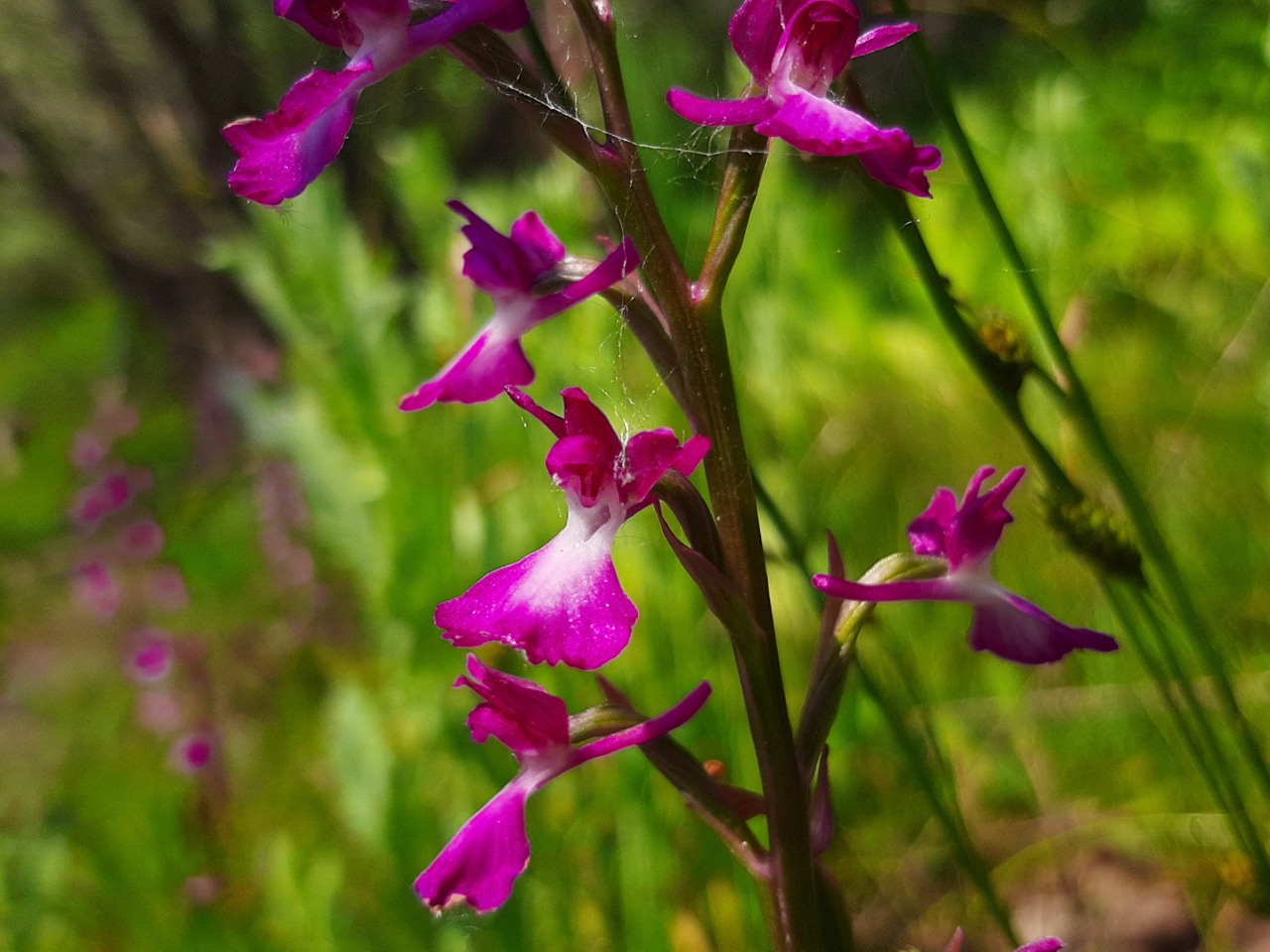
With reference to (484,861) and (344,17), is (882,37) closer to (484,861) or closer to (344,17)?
(344,17)

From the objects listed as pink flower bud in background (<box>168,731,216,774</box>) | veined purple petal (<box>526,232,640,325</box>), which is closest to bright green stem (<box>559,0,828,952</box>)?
veined purple petal (<box>526,232,640,325</box>)

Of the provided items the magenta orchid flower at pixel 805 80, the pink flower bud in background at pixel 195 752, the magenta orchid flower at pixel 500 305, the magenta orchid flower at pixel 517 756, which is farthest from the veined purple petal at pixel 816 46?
the pink flower bud in background at pixel 195 752

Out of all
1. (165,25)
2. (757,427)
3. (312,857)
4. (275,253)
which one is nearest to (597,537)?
(757,427)

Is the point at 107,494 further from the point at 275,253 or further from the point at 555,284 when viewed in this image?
the point at 555,284

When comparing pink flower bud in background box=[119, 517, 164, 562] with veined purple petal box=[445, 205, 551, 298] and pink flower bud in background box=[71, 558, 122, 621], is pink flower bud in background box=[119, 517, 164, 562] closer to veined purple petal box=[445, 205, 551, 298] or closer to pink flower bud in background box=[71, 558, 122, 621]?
pink flower bud in background box=[71, 558, 122, 621]

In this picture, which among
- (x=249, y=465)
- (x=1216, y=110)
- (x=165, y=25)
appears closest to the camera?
(x=1216, y=110)

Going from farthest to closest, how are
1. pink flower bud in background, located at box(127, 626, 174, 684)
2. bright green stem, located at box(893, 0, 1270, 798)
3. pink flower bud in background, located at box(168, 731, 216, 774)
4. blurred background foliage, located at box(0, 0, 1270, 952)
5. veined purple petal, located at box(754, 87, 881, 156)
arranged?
pink flower bud in background, located at box(127, 626, 174, 684) → pink flower bud in background, located at box(168, 731, 216, 774) → blurred background foliage, located at box(0, 0, 1270, 952) → bright green stem, located at box(893, 0, 1270, 798) → veined purple petal, located at box(754, 87, 881, 156)
